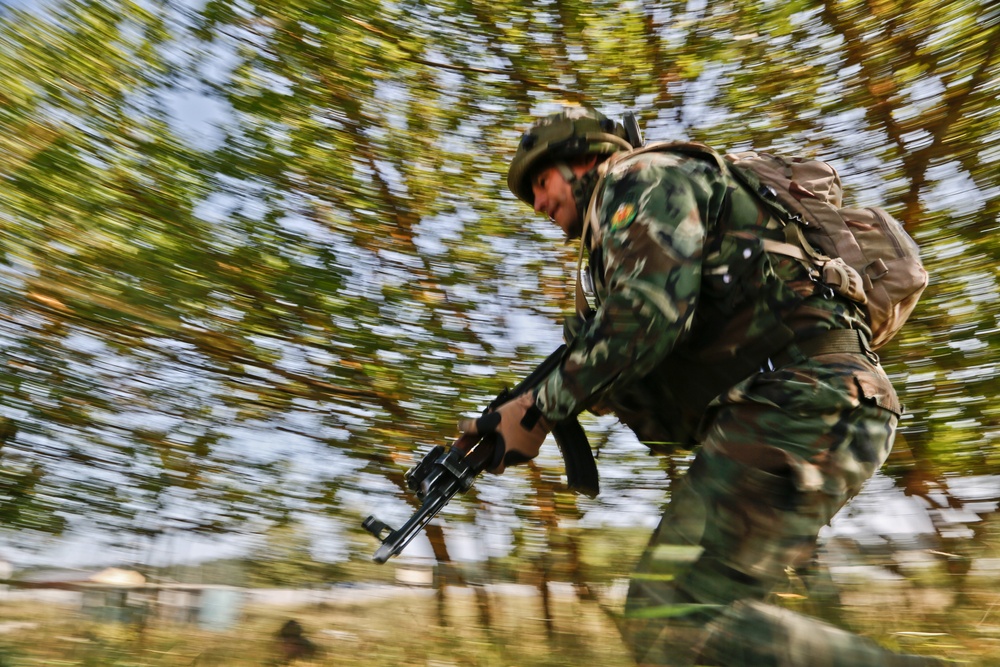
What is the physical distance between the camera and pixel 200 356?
3.17 meters

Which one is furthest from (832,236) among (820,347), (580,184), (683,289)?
(580,184)

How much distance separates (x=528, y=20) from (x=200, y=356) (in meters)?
1.90

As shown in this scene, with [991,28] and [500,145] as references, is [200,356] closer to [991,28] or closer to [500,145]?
[500,145]

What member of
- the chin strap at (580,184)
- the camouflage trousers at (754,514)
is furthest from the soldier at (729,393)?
the chin strap at (580,184)

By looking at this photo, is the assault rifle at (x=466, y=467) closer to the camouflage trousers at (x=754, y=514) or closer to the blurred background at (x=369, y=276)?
the camouflage trousers at (x=754, y=514)

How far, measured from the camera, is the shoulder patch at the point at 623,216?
1554 mm

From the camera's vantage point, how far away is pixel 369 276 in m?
3.32

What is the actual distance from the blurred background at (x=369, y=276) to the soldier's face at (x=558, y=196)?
1.36 meters

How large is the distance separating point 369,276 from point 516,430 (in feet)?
5.65

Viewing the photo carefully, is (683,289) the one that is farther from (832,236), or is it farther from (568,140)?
(568,140)

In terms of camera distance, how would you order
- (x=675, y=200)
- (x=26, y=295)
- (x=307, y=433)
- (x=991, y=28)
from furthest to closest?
(x=307, y=433) → (x=26, y=295) → (x=991, y=28) → (x=675, y=200)

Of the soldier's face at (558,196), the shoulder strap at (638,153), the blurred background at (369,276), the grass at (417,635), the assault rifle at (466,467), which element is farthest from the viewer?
the blurred background at (369,276)

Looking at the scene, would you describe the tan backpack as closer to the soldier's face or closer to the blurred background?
the soldier's face

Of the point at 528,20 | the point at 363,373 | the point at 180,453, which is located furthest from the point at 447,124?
the point at 180,453
